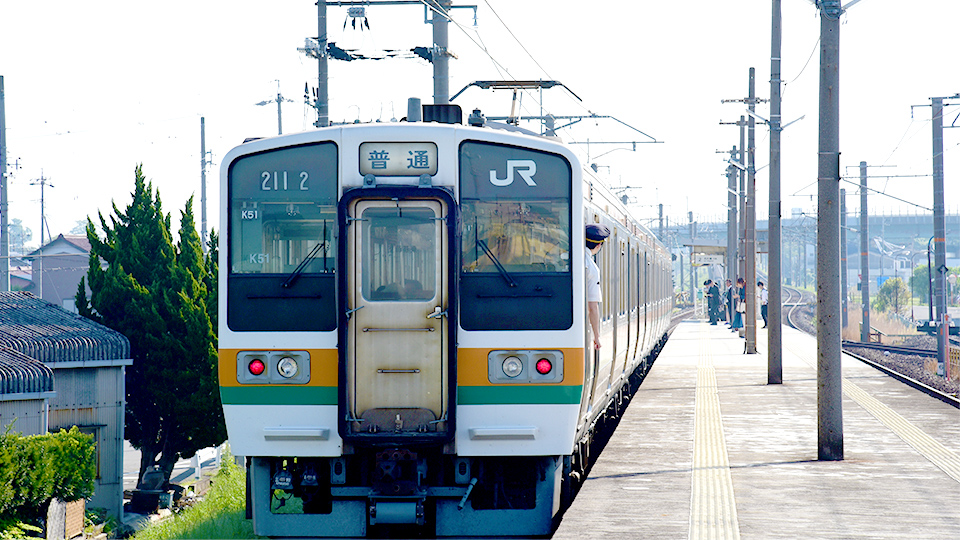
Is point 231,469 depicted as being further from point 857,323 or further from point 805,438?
point 857,323

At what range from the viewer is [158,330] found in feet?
73.3

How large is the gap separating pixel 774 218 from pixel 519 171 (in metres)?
10.8

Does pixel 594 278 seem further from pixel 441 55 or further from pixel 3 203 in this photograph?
pixel 3 203

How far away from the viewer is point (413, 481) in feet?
21.5

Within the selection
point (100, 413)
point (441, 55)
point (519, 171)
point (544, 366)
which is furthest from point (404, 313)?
point (100, 413)

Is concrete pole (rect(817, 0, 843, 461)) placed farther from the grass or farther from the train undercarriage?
the grass

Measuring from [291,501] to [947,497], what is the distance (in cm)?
422

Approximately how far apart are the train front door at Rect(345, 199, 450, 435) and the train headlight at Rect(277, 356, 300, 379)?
0.33 metres

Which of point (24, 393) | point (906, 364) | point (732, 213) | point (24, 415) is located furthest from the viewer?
point (732, 213)

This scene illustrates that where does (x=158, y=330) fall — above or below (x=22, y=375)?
above

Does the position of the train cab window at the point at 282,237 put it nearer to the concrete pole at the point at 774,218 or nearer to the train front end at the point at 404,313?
the train front end at the point at 404,313

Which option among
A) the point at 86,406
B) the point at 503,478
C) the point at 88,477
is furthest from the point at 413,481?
the point at 86,406

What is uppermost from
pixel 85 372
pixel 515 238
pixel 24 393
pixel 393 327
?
pixel 515 238

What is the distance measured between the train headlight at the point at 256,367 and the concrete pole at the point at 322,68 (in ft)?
35.9
